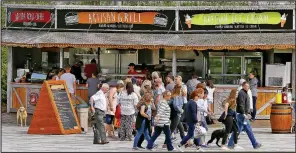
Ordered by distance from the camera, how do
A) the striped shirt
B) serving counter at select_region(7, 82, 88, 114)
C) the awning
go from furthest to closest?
serving counter at select_region(7, 82, 88, 114) < the awning < the striped shirt

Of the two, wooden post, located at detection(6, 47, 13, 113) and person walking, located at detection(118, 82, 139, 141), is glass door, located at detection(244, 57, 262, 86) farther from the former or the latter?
person walking, located at detection(118, 82, 139, 141)

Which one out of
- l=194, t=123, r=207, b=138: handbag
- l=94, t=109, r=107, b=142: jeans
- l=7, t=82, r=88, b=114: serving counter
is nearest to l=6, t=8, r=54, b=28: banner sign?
l=7, t=82, r=88, b=114: serving counter

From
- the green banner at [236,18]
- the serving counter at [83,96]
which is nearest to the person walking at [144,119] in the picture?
the serving counter at [83,96]

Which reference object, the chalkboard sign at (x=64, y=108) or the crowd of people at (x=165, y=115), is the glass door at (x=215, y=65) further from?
the crowd of people at (x=165, y=115)

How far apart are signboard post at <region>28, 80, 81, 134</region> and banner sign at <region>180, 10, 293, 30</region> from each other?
759 cm

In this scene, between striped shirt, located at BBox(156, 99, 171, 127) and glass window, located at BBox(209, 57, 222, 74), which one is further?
glass window, located at BBox(209, 57, 222, 74)

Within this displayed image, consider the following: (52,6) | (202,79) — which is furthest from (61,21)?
(202,79)

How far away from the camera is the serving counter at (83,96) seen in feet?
102

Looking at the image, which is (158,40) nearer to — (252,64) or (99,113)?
(252,64)

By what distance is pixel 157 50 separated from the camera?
3341 cm

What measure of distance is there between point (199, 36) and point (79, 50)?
5.06 metres

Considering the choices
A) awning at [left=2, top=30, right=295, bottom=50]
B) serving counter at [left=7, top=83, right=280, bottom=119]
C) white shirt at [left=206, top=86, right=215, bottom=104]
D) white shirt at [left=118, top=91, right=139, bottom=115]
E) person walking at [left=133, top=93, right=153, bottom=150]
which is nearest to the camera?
person walking at [left=133, top=93, right=153, bottom=150]

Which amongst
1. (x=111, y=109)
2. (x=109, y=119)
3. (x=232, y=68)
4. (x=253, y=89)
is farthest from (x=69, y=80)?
(x=232, y=68)

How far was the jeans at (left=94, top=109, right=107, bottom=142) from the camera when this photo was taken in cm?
2253
